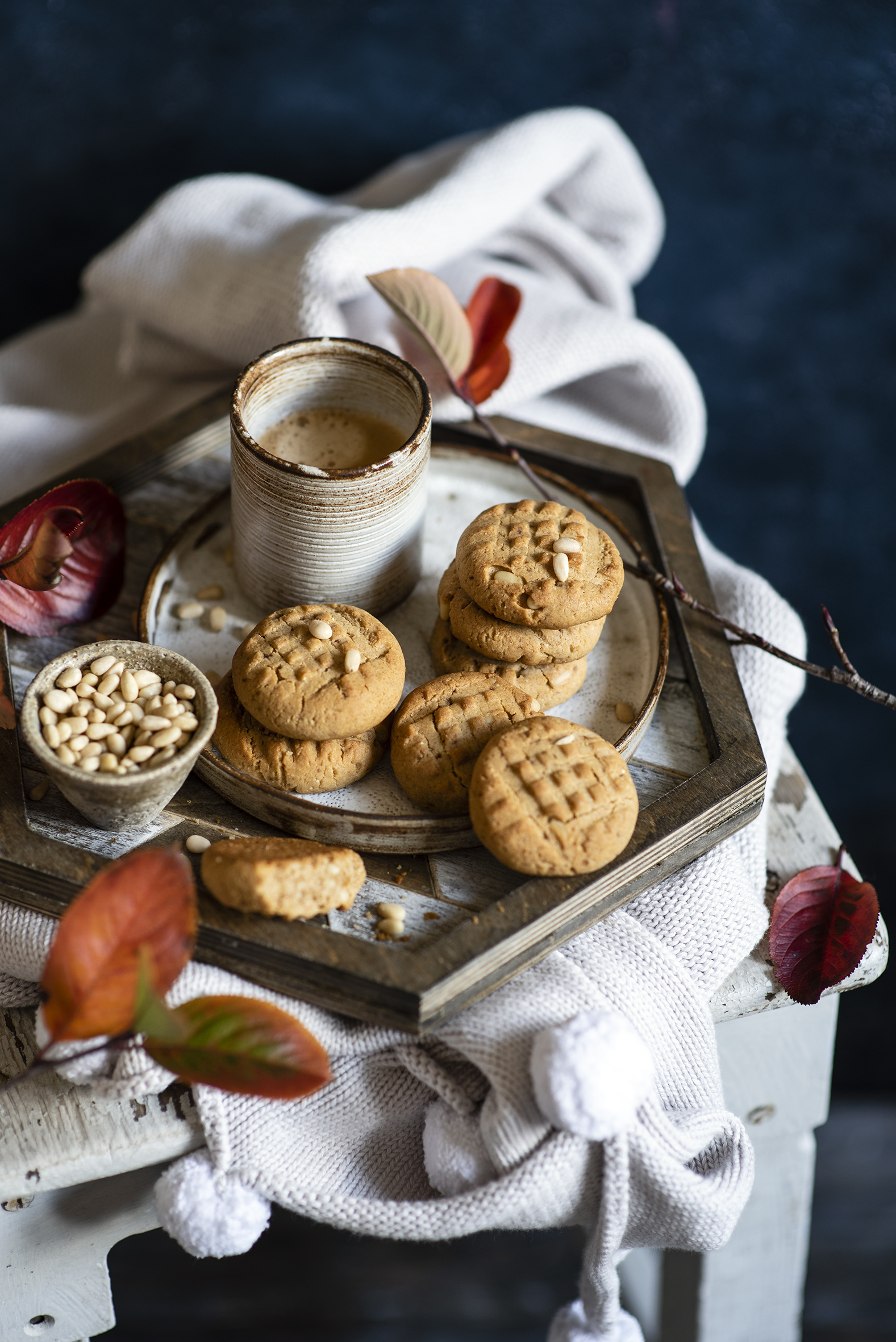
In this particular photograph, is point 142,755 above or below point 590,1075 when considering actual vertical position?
above

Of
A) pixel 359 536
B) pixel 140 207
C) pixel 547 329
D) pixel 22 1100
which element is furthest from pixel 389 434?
Answer: pixel 140 207

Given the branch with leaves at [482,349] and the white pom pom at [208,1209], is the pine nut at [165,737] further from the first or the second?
the branch with leaves at [482,349]

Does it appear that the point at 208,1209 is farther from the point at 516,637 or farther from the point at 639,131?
the point at 639,131

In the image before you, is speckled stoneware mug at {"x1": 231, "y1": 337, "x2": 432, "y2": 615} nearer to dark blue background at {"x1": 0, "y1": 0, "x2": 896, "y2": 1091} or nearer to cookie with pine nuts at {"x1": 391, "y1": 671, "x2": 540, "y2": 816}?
cookie with pine nuts at {"x1": 391, "y1": 671, "x2": 540, "y2": 816}

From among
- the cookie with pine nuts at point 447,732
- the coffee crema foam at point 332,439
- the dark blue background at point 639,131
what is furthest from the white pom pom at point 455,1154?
the dark blue background at point 639,131

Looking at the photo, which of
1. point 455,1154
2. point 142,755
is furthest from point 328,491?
point 455,1154

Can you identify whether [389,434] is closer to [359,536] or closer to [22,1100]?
[359,536]
